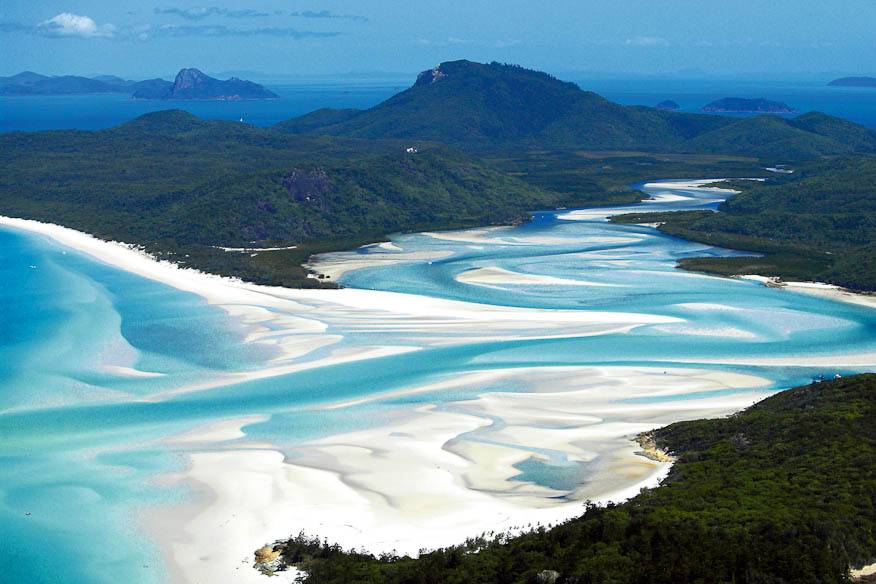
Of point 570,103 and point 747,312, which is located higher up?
point 570,103

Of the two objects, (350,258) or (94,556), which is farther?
(350,258)

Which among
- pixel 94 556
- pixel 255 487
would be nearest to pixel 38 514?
pixel 94 556

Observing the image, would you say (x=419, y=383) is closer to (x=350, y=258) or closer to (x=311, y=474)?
(x=311, y=474)

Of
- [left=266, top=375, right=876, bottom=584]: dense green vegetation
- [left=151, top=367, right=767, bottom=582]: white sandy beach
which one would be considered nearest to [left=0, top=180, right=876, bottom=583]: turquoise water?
[left=151, top=367, right=767, bottom=582]: white sandy beach

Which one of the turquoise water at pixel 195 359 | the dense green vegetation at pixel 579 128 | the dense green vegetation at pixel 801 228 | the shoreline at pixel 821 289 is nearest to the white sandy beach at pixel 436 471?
the turquoise water at pixel 195 359

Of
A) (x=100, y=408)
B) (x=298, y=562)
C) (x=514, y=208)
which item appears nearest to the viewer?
(x=298, y=562)
